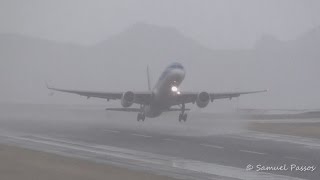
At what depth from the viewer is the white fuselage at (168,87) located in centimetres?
4738

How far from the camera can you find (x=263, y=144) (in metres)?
36.3

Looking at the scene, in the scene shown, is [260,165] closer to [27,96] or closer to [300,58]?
[27,96]

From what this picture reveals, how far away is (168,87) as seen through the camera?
47.5 m

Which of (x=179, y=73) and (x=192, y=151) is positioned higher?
(x=179, y=73)

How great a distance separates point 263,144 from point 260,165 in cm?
1114

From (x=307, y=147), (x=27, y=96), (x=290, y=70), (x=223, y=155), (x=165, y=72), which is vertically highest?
(x=290, y=70)

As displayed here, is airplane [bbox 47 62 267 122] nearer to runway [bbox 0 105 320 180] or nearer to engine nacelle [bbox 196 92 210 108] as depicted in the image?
engine nacelle [bbox 196 92 210 108]

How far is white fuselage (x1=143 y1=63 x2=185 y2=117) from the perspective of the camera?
155ft

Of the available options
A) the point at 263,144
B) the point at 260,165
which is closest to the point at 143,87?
the point at 263,144

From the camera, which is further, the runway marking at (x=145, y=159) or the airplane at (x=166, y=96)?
the airplane at (x=166, y=96)

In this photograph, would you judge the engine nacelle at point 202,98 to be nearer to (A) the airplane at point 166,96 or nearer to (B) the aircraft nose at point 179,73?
(A) the airplane at point 166,96

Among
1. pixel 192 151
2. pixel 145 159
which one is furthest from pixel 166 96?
pixel 145 159

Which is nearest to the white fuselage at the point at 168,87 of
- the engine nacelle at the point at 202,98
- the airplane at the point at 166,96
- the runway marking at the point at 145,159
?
the airplane at the point at 166,96

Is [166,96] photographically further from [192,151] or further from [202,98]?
[192,151]
